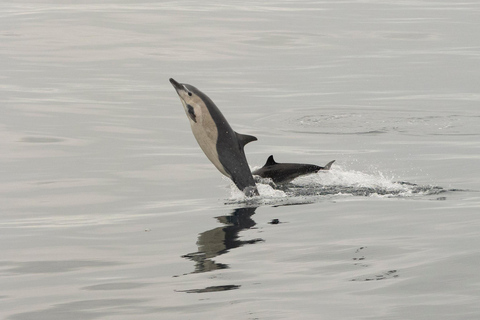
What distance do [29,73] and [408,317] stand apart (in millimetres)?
20329

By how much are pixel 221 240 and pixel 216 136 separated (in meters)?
2.17

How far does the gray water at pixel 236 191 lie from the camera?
8.58m

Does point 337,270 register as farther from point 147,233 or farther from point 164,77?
point 164,77

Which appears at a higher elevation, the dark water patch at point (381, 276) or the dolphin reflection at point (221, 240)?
the dolphin reflection at point (221, 240)

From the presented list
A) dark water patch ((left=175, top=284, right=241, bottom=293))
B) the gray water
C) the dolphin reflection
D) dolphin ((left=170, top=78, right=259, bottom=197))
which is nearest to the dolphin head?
dolphin ((left=170, top=78, right=259, bottom=197))

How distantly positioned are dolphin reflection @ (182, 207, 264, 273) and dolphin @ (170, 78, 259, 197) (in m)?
0.57

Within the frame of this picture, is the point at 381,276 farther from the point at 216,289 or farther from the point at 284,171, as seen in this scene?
the point at 284,171

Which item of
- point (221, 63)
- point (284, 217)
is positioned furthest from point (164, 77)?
point (284, 217)

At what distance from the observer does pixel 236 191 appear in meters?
13.3

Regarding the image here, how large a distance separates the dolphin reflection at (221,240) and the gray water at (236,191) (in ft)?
0.12

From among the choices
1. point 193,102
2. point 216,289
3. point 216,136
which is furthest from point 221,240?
point 193,102

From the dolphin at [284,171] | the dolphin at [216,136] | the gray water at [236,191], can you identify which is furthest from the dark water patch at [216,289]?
the dolphin at [284,171]

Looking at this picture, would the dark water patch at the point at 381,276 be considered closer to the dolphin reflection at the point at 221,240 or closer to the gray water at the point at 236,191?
the gray water at the point at 236,191

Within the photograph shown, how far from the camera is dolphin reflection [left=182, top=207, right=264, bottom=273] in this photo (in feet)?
31.6
